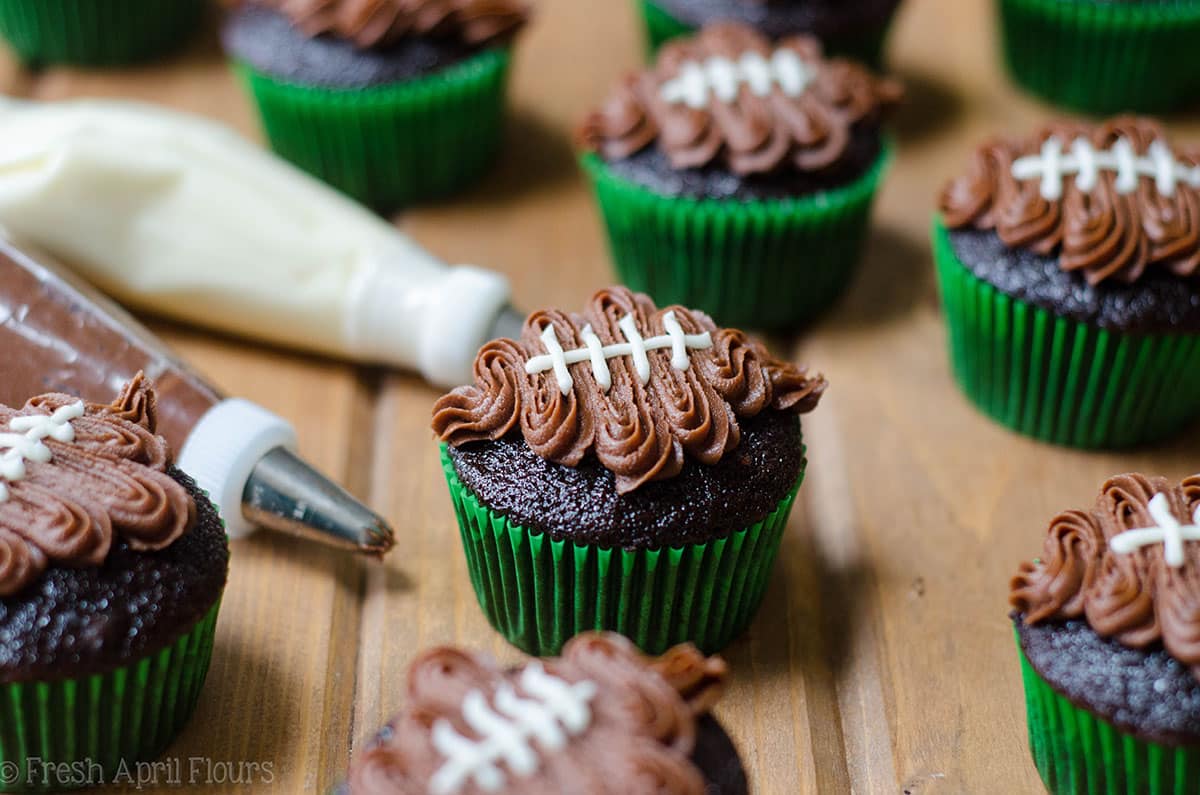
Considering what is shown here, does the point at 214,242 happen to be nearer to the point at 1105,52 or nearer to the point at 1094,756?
the point at 1094,756

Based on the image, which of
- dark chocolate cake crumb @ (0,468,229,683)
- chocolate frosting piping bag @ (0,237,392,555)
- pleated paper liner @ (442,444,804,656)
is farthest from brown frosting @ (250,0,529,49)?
dark chocolate cake crumb @ (0,468,229,683)

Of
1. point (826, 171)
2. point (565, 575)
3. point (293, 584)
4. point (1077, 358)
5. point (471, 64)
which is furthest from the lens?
point (471, 64)

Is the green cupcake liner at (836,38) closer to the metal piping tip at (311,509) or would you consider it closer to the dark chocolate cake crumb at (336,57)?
the dark chocolate cake crumb at (336,57)

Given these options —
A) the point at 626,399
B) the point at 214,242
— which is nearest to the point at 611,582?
the point at 626,399

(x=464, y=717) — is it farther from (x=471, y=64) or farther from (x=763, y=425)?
(x=471, y=64)

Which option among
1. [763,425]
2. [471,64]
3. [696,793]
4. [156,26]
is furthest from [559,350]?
[156,26]

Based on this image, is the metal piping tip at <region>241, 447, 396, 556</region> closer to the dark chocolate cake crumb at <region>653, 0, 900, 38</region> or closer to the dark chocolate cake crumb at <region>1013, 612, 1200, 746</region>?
the dark chocolate cake crumb at <region>1013, 612, 1200, 746</region>
